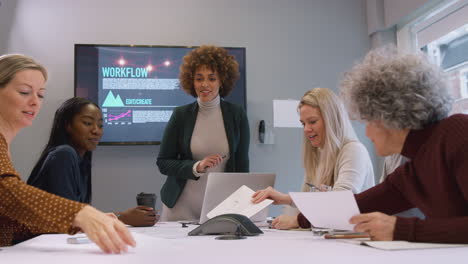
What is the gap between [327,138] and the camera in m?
2.24

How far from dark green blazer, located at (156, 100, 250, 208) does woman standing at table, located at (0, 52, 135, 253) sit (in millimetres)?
1257

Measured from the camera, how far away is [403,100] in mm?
1234

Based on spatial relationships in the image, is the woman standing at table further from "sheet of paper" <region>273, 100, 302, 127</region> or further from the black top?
"sheet of paper" <region>273, 100, 302, 127</region>

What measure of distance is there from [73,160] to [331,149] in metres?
1.22

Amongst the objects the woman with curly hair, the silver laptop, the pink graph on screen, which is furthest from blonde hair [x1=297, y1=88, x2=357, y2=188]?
the pink graph on screen

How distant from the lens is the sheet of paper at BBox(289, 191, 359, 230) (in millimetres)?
1264

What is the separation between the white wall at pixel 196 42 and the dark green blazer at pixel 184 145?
85 cm

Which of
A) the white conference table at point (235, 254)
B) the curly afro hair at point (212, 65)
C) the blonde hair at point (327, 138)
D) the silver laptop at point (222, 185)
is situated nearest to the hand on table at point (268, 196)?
the silver laptop at point (222, 185)

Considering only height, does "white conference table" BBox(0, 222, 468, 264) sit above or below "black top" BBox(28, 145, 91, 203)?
below

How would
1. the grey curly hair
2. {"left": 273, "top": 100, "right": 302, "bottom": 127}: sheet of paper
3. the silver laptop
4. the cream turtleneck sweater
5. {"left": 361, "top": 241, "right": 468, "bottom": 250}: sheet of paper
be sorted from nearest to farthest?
{"left": 361, "top": 241, "right": 468, "bottom": 250}: sheet of paper, the grey curly hair, the silver laptop, the cream turtleneck sweater, {"left": 273, "top": 100, "right": 302, "bottom": 127}: sheet of paper

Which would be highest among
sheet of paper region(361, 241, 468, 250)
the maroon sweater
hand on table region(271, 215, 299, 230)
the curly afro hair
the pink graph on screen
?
the curly afro hair

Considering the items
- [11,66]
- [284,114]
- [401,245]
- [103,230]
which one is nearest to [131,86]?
[284,114]

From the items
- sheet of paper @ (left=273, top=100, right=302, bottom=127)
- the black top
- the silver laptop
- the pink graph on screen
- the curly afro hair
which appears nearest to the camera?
the black top

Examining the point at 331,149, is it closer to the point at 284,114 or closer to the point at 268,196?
the point at 268,196
